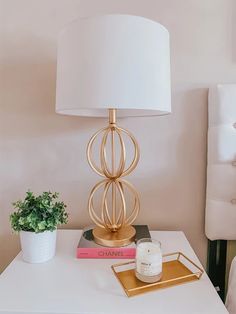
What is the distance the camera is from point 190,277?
71cm

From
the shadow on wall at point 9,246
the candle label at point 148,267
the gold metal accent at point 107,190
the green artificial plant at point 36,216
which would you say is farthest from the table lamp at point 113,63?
the shadow on wall at point 9,246

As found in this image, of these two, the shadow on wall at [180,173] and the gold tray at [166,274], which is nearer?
the gold tray at [166,274]

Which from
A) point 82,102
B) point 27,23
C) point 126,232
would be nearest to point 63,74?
point 82,102

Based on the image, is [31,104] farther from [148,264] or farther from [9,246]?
[148,264]

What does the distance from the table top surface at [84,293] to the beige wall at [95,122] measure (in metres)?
0.31

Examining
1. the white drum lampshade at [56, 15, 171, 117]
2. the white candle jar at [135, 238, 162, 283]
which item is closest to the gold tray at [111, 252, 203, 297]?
the white candle jar at [135, 238, 162, 283]

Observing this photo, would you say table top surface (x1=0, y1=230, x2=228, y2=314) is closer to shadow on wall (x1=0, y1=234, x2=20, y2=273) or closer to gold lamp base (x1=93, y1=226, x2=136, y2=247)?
gold lamp base (x1=93, y1=226, x2=136, y2=247)

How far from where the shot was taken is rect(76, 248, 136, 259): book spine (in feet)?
2.63

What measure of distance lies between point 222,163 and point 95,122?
52 centimetres

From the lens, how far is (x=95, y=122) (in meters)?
1.03

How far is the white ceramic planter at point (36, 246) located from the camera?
0.77m

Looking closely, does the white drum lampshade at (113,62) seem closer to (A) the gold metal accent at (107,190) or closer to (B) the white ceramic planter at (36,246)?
(A) the gold metal accent at (107,190)

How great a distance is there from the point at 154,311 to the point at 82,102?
54cm

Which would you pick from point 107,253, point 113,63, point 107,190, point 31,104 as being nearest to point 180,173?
point 107,190
